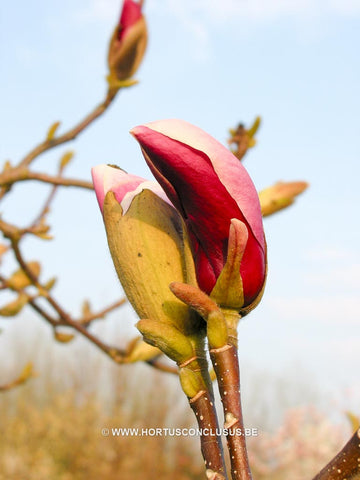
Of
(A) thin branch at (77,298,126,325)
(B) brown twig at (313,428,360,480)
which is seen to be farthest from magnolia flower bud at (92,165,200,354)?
(A) thin branch at (77,298,126,325)

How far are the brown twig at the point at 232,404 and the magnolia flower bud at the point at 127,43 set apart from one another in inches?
23.8

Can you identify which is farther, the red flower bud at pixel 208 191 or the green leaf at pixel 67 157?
the green leaf at pixel 67 157

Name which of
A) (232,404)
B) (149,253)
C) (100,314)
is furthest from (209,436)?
(100,314)

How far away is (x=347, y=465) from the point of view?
36 centimetres

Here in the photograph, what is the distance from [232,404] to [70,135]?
656mm

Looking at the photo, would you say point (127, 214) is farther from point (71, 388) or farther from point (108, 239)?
point (71, 388)

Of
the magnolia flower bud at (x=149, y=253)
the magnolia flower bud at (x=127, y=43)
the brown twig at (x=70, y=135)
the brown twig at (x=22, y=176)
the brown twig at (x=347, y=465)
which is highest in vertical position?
the magnolia flower bud at (x=127, y=43)

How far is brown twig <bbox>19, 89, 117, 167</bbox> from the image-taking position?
0.94 meters

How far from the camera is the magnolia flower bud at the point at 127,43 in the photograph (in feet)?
2.82

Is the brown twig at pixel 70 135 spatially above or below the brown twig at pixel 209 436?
above

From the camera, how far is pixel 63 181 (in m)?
0.89

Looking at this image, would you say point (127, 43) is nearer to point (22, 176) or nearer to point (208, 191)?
point (22, 176)

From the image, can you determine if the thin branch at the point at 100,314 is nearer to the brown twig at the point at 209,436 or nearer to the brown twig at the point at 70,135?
the brown twig at the point at 70,135

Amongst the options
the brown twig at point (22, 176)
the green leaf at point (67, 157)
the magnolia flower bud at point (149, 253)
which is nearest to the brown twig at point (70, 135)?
the brown twig at point (22, 176)
